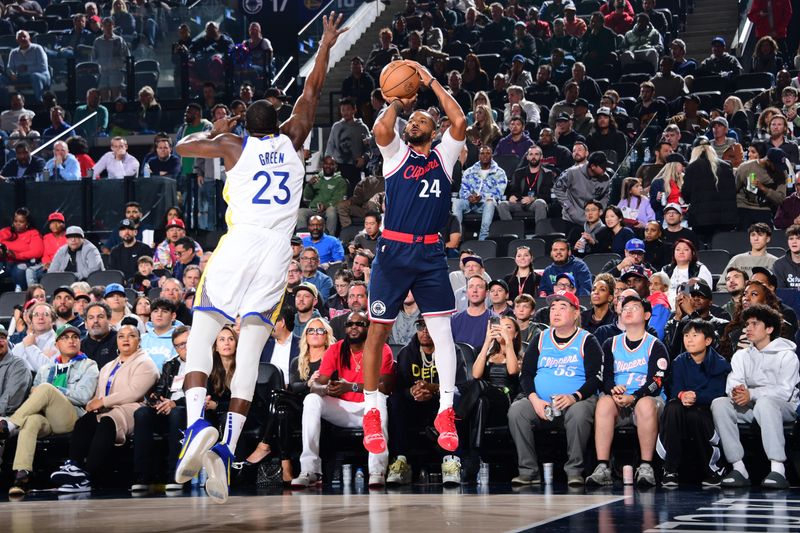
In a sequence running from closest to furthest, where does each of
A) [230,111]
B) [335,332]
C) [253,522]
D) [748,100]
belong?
[253,522], [335,332], [748,100], [230,111]

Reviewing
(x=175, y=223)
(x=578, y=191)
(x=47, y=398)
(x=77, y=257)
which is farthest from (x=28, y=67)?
(x=47, y=398)

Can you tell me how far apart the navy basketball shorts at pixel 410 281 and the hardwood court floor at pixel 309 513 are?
46.9 inches

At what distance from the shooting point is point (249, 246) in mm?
6883

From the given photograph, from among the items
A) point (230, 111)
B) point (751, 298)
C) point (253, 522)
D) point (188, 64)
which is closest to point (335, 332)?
point (751, 298)

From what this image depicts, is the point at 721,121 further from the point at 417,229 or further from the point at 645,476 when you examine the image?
the point at 417,229

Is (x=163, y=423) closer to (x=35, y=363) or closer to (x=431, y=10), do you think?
(x=35, y=363)

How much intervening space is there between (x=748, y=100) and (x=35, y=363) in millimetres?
10127

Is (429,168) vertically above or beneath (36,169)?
beneath

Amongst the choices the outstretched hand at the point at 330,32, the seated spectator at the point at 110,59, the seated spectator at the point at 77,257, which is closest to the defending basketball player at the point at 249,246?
the outstretched hand at the point at 330,32

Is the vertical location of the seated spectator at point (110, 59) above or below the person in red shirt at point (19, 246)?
above

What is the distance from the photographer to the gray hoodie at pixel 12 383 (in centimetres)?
1020

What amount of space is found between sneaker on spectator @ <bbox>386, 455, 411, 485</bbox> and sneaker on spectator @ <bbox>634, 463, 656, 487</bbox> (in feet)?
5.76

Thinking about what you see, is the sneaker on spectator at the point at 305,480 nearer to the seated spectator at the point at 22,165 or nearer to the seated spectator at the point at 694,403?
the seated spectator at the point at 694,403

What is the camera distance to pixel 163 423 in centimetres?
993
